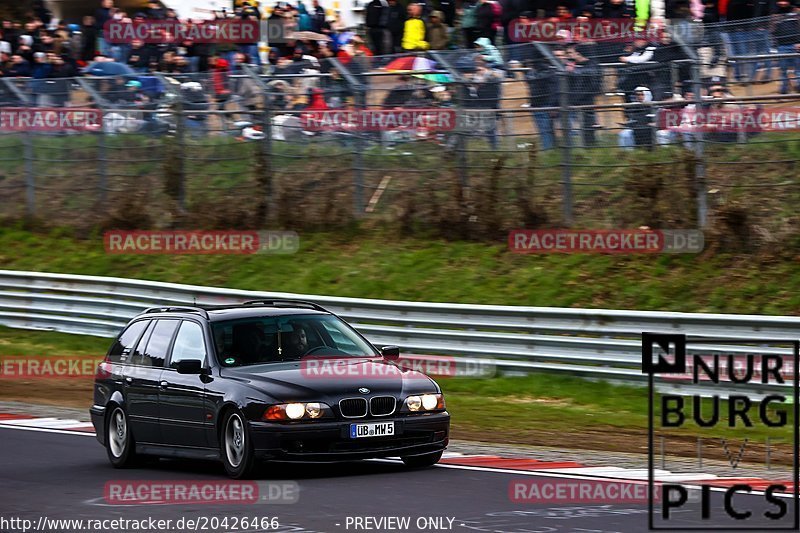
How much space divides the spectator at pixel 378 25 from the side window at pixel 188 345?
40.2ft

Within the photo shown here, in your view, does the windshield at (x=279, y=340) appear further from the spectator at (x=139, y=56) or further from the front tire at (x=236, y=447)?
the spectator at (x=139, y=56)

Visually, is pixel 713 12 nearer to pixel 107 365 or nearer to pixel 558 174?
pixel 558 174

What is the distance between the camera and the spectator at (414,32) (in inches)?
903

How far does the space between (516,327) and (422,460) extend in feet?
21.9

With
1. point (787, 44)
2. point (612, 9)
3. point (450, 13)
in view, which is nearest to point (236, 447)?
point (787, 44)

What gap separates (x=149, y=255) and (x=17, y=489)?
50.5 ft

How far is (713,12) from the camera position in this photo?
65.1 ft

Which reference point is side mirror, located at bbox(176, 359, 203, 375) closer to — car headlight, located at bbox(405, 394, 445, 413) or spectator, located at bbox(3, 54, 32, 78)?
car headlight, located at bbox(405, 394, 445, 413)

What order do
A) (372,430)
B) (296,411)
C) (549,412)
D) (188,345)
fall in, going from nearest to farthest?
(296,411) < (372,430) < (188,345) < (549,412)

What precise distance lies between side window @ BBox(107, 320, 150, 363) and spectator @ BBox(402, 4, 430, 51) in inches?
436

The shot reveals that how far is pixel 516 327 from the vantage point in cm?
1780

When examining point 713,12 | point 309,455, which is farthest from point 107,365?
point 713,12

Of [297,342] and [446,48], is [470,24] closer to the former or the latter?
[446,48]

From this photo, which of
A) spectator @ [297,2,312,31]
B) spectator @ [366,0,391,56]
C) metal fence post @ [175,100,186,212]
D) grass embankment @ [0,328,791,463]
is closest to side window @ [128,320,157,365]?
grass embankment @ [0,328,791,463]
